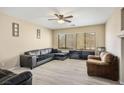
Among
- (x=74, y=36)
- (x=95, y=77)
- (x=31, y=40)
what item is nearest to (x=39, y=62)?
(x=31, y=40)

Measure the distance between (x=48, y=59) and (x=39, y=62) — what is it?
0.96 m

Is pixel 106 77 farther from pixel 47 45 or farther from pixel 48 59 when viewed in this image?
pixel 47 45

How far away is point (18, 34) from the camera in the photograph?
4.89 m

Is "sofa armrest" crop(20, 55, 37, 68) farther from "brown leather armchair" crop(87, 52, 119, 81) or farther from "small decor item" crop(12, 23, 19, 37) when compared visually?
"brown leather armchair" crop(87, 52, 119, 81)

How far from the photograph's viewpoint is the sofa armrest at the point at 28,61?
4.48m

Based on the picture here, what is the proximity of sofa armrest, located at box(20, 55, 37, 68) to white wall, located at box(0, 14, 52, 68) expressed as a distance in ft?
0.85

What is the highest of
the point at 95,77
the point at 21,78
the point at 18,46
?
the point at 18,46

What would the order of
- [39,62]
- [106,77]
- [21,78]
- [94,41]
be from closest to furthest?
[21,78] < [106,77] < [39,62] < [94,41]

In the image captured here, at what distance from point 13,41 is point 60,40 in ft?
14.0

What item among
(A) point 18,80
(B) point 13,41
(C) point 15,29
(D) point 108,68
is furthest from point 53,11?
(A) point 18,80

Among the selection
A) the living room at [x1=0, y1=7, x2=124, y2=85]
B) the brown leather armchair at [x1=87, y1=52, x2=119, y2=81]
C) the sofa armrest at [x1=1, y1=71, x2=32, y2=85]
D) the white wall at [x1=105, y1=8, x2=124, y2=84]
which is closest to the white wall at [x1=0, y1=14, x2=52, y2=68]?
the living room at [x1=0, y1=7, x2=124, y2=85]

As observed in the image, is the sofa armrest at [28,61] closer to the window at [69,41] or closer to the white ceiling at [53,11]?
the white ceiling at [53,11]

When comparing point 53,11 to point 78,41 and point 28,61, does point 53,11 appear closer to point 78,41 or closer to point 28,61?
point 28,61

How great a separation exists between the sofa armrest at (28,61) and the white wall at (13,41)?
0.85 ft
